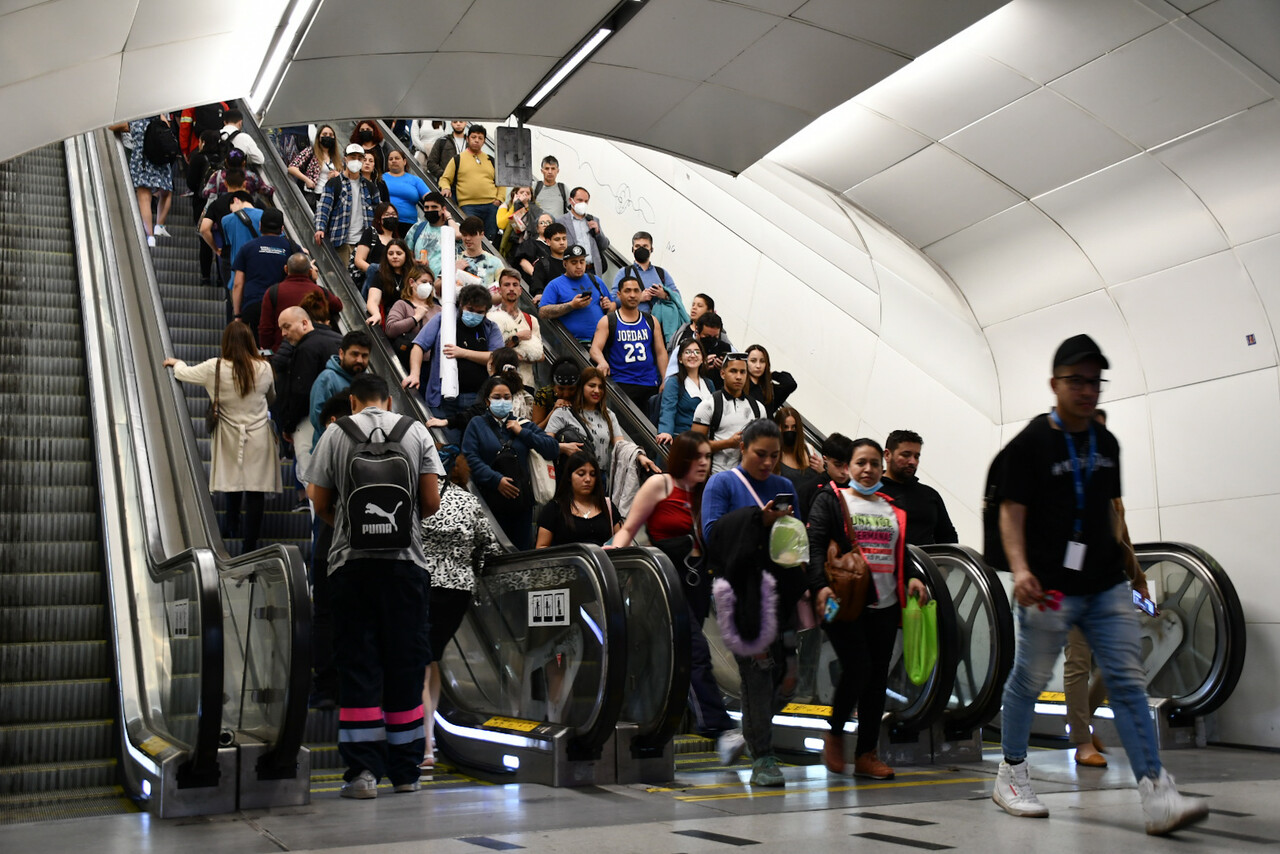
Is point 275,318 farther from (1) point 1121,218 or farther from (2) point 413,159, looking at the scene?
(2) point 413,159

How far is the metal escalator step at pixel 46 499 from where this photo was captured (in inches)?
307

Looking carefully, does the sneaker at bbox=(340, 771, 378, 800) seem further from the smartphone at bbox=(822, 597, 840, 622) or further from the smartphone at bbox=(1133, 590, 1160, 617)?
the smartphone at bbox=(1133, 590, 1160, 617)

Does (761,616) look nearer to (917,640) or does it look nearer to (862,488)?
(862,488)

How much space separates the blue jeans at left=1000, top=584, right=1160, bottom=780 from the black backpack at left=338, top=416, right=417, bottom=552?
8.63ft

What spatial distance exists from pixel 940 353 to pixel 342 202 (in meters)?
6.04

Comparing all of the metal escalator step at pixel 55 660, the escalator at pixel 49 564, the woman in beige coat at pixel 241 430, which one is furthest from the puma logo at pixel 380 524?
Answer: the woman in beige coat at pixel 241 430

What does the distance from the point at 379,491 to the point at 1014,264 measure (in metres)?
5.35

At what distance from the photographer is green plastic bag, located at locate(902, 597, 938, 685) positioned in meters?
6.34

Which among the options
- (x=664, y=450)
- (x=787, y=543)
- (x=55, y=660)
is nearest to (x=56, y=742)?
(x=55, y=660)

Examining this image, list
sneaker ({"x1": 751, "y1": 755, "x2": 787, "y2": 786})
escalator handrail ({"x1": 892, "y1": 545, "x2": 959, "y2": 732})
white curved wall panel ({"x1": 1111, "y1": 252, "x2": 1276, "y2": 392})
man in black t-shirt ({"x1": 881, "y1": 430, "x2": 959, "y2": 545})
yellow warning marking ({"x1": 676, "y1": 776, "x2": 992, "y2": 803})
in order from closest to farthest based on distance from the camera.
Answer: yellow warning marking ({"x1": 676, "y1": 776, "x2": 992, "y2": 803}) → sneaker ({"x1": 751, "y1": 755, "x2": 787, "y2": 786}) → escalator handrail ({"x1": 892, "y1": 545, "x2": 959, "y2": 732}) → man in black t-shirt ({"x1": 881, "y1": 430, "x2": 959, "y2": 545}) → white curved wall panel ({"x1": 1111, "y1": 252, "x2": 1276, "y2": 392})

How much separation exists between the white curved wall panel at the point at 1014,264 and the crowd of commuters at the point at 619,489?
1.67 meters

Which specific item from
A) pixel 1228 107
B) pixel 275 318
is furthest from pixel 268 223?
pixel 1228 107

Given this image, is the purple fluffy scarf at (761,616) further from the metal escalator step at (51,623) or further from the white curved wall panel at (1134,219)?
the white curved wall panel at (1134,219)

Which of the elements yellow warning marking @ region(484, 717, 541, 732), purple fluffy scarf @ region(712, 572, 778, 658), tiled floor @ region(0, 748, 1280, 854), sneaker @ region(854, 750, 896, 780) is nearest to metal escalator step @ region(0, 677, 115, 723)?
tiled floor @ region(0, 748, 1280, 854)
